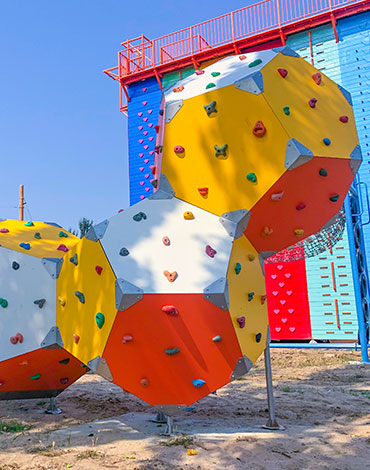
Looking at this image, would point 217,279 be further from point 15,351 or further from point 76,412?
point 76,412

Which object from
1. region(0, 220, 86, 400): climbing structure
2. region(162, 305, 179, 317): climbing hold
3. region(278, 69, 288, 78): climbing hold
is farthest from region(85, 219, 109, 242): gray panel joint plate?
region(278, 69, 288, 78): climbing hold

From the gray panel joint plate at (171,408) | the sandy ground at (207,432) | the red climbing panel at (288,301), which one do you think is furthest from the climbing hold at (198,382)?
the red climbing panel at (288,301)

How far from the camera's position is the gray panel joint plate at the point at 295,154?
4281mm

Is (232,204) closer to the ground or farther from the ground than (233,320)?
farther from the ground

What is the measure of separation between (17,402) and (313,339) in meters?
8.97

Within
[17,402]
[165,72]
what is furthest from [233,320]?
[165,72]

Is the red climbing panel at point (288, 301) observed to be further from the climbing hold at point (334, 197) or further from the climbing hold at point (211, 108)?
the climbing hold at point (211, 108)

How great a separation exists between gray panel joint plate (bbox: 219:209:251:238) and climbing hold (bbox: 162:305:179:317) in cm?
94

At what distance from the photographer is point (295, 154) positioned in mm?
4285

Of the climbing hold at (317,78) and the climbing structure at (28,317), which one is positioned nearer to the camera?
the climbing hold at (317,78)

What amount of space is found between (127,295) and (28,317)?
1663 millimetres

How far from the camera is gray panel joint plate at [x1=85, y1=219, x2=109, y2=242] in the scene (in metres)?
4.55

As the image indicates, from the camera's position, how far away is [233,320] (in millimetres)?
4281

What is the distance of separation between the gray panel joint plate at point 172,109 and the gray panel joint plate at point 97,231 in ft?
4.27
